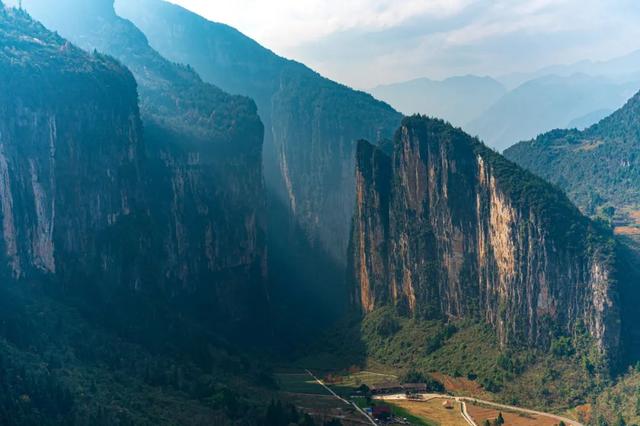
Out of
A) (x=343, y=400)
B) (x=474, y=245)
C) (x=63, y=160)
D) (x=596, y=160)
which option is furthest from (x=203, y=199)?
(x=596, y=160)

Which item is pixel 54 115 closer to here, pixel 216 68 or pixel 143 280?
pixel 143 280

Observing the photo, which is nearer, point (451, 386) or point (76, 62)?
point (451, 386)

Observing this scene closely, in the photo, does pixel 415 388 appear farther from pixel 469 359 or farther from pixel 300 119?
pixel 300 119

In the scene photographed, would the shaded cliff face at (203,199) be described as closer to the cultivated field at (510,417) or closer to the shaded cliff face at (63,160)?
the shaded cliff face at (63,160)

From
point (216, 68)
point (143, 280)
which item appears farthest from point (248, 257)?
point (216, 68)

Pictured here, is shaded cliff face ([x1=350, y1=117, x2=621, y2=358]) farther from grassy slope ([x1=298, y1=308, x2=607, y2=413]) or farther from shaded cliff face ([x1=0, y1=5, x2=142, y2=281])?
shaded cliff face ([x1=0, y1=5, x2=142, y2=281])

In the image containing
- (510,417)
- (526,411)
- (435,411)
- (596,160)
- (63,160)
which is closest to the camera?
(510,417)
